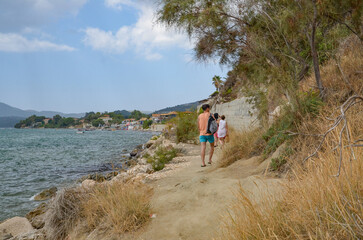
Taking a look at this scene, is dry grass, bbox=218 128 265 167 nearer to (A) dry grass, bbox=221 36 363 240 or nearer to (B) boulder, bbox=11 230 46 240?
(A) dry grass, bbox=221 36 363 240

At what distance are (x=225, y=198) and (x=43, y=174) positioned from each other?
13768 mm

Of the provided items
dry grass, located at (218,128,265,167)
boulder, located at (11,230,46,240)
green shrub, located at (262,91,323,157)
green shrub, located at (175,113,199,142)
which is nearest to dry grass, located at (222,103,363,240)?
green shrub, located at (262,91,323,157)

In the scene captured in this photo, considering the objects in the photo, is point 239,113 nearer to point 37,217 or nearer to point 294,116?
point 294,116

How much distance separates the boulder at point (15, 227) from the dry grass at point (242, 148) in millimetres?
4992

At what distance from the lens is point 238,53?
12.3 metres

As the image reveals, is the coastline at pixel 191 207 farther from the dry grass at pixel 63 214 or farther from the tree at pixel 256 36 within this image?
the tree at pixel 256 36

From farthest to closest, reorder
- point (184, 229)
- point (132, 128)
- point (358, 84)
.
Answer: point (132, 128), point (358, 84), point (184, 229)

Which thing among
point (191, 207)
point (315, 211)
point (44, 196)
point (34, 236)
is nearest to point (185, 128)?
point (44, 196)

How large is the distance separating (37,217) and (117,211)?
4.00 meters

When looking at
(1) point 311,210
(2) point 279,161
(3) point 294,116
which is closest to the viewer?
(1) point 311,210

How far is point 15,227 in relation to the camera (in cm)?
604

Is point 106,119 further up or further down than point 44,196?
further up

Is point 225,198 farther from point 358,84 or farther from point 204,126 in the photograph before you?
point 358,84

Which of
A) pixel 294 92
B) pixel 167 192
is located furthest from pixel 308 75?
pixel 167 192
